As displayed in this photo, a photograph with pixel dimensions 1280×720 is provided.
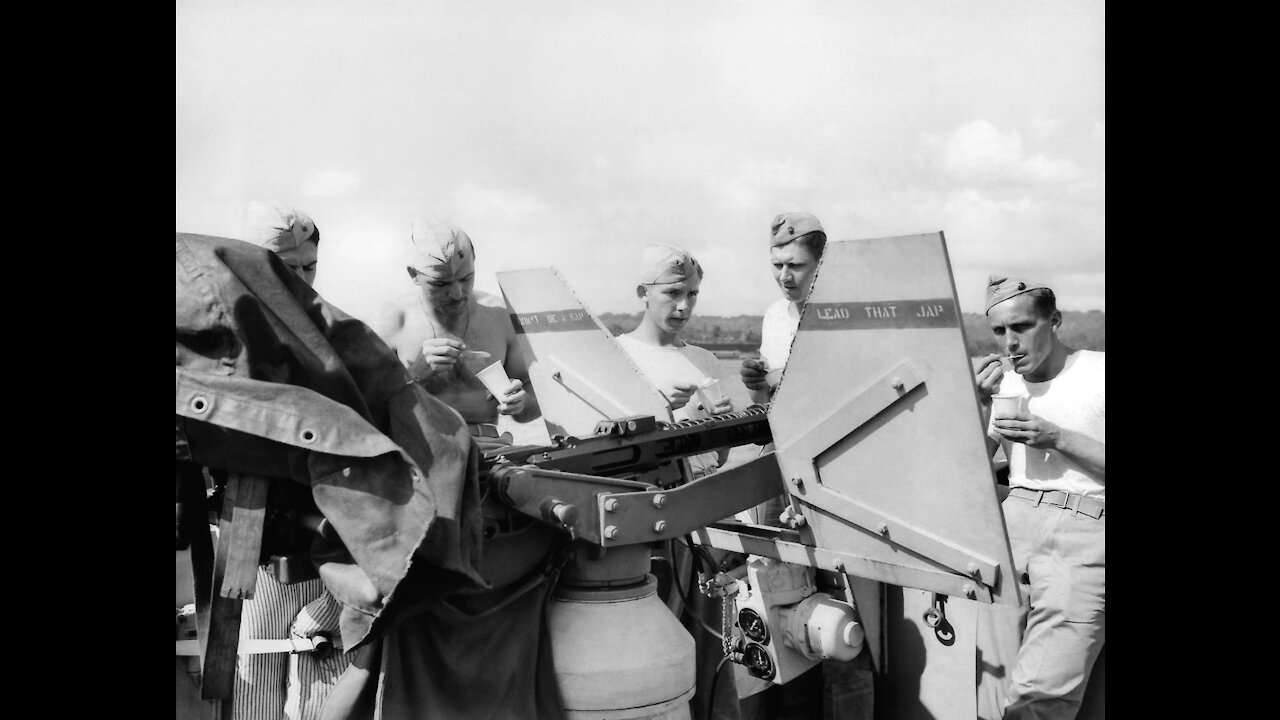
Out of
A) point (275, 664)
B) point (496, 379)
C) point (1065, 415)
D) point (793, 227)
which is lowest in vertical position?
point (275, 664)

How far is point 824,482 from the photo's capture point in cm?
309

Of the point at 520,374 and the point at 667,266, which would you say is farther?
the point at 667,266

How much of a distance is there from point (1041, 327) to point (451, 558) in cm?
266

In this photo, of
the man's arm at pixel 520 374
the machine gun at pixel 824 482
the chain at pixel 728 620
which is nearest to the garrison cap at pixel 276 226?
the man's arm at pixel 520 374

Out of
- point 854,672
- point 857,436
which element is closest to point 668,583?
point 854,672

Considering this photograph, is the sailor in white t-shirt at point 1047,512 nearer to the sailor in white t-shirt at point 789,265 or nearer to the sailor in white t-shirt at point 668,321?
the sailor in white t-shirt at point 789,265

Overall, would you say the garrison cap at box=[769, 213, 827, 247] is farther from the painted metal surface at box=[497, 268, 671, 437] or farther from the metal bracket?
the metal bracket

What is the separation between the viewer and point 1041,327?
422cm

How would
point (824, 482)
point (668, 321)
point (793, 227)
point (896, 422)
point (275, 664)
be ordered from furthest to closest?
point (668, 321) → point (793, 227) → point (275, 664) → point (824, 482) → point (896, 422)

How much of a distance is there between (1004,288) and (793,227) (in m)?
0.95

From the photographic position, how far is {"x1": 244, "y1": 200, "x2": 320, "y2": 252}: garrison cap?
4457 millimetres

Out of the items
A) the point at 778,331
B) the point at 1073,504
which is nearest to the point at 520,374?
the point at 778,331

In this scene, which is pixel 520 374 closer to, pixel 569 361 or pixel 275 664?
pixel 569 361

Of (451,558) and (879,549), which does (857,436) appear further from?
(451,558)
